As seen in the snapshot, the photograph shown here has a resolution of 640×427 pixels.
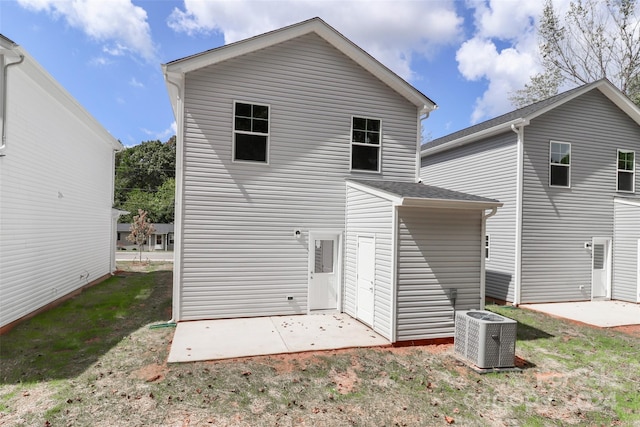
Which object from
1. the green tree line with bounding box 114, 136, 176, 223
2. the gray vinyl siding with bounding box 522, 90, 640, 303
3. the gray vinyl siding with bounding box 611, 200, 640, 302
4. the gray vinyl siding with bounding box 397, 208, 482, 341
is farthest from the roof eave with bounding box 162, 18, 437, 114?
the green tree line with bounding box 114, 136, 176, 223

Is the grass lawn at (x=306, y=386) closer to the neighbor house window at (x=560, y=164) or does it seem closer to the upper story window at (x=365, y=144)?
the upper story window at (x=365, y=144)

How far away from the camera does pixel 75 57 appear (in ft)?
39.8

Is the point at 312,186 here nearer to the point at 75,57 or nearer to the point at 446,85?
the point at 75,57

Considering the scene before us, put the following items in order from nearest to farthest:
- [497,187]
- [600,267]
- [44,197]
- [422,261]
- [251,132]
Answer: [422,261], [251,132], [44,197], [497,187], [600,267]

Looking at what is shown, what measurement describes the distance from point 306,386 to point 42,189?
9045mm

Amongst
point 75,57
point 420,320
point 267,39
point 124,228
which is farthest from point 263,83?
point 124,228

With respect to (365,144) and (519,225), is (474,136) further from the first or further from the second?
(365,144)

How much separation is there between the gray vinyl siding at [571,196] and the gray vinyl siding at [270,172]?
5158 mm

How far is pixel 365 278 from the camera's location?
315 inches

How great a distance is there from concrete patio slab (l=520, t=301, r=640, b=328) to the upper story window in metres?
6.70

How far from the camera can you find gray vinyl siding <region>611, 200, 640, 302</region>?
453 inches

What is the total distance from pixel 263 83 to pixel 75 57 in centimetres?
844

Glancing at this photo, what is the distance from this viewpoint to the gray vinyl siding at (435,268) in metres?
6.87

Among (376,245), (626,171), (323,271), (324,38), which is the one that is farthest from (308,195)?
(626,171)
